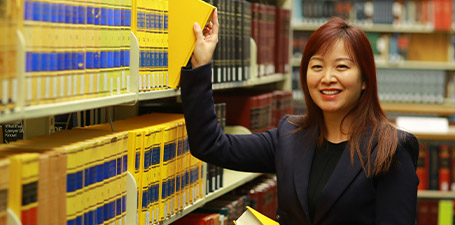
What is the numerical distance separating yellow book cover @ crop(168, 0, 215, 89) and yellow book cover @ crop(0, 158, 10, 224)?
868 mm

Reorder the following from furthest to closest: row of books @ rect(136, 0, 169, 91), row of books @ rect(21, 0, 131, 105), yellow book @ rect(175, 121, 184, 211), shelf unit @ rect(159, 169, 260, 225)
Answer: shelf unit @ rect(159, 169, 260, 225), yellow book @ rect(175, 121, 184, 211), row of books @ rect(136, 0, 169, 91), row of books @ rect(21, 0, 131, 105)

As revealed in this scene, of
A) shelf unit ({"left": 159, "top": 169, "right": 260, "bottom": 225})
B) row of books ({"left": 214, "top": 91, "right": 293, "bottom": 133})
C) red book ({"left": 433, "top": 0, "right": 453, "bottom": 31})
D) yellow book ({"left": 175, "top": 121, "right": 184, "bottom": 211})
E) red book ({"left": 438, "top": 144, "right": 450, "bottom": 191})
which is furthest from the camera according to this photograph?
red book ({"left": 433, "top": 0, "right": 453, "bottom": 31})

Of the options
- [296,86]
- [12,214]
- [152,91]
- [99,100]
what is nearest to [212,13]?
[152,91]

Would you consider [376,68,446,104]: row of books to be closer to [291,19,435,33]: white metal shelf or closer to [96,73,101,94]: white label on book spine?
[291,19,435,33]: white metal shelf

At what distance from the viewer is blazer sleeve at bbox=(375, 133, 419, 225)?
2139mm

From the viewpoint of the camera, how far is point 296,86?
248 inches

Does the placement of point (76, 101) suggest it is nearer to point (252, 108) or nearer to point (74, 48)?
point (74, 48)

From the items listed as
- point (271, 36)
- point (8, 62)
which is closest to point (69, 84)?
point (8, 62)

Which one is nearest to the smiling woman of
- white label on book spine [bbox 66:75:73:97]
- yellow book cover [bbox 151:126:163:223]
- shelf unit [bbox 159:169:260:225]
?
yellow book cover [bbox 151:126:163:223]

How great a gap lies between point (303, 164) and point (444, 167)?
11.6 feet

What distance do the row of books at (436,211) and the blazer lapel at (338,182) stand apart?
3.56 metres

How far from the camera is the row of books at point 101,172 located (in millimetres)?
1530

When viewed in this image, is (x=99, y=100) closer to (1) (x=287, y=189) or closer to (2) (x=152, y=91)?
(2) (x=152, y=91)

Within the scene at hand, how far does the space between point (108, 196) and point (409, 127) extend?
13.1 feet
